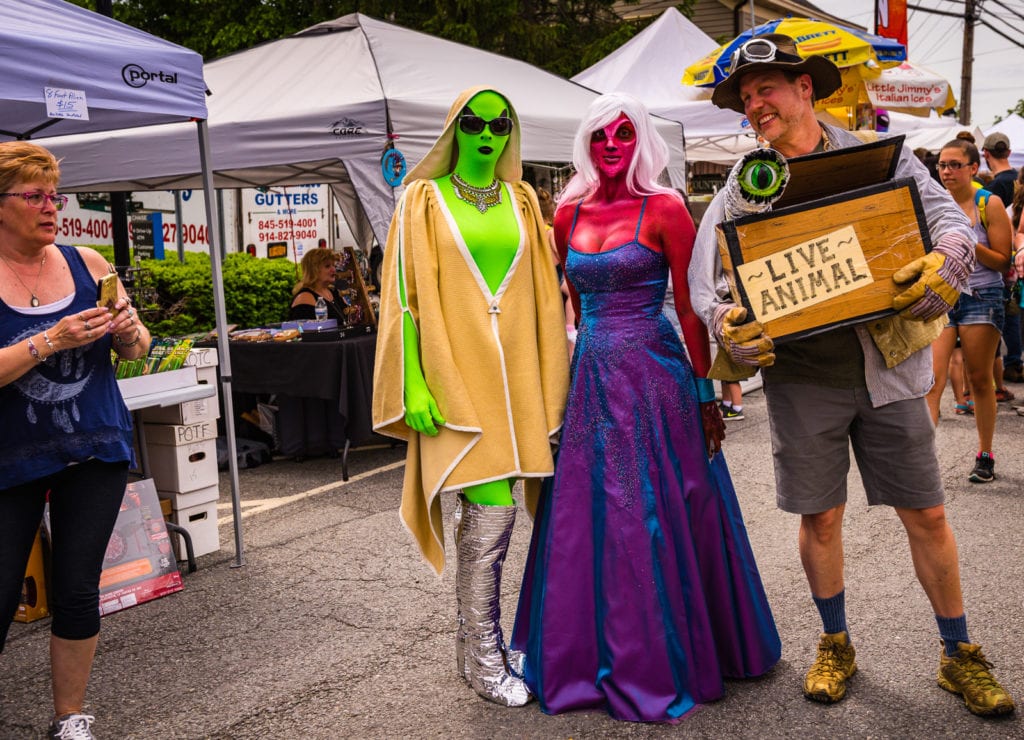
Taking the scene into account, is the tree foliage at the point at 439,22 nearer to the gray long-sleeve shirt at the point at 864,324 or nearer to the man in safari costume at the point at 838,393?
the man in safari costume at the point at 838,393

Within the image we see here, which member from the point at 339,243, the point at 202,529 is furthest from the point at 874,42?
the point at 339,243

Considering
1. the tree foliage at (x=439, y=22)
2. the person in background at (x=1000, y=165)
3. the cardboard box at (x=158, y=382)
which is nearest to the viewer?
the cardboard box at (x=158, y=382)

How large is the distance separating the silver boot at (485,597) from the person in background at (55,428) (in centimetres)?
114

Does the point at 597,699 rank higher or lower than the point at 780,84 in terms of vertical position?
lower

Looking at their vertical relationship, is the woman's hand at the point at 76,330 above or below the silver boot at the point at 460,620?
above

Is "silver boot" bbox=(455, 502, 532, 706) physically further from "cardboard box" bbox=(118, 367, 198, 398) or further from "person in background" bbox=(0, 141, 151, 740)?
"cardboard box" bbox=(118, 367, 198, 398)

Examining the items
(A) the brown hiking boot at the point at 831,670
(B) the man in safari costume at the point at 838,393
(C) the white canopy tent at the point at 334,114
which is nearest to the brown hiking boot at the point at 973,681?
(B) the man in safari costume at the point at 838,393

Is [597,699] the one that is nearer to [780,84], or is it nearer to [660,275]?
[660,275]

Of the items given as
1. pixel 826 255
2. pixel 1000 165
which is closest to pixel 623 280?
pixel 826 255

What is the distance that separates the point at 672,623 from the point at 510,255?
1.31m

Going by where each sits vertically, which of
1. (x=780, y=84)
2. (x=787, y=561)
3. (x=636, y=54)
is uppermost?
(x=636, y=54)

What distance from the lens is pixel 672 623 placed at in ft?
10.2

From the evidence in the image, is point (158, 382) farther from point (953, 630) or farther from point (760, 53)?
point (953, 630)

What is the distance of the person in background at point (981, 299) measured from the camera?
5703 mm
